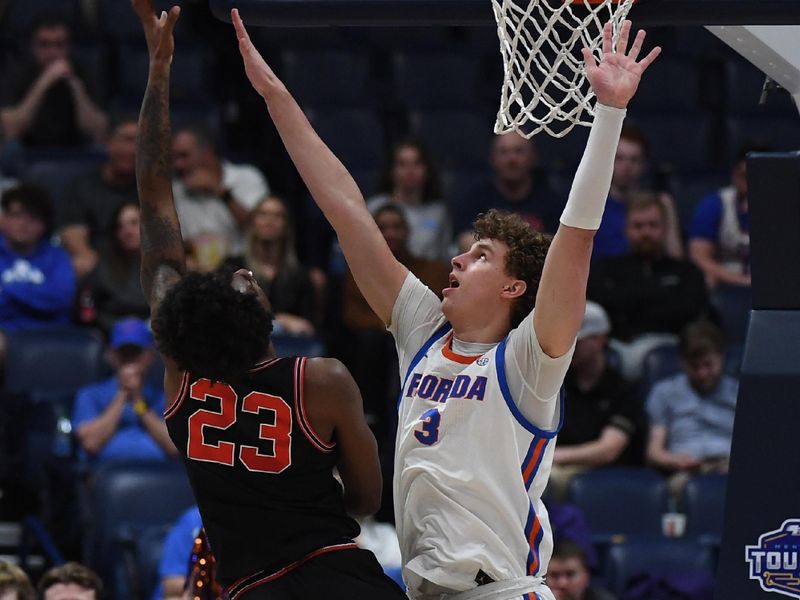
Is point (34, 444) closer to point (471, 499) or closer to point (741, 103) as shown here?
point (471, 499)

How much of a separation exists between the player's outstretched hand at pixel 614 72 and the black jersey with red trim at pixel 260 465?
3.16 feet

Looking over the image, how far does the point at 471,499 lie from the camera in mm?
3803

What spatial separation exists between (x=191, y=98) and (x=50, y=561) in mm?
4248

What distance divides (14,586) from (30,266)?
9.29 ft

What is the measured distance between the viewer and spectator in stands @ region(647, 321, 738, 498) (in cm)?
791

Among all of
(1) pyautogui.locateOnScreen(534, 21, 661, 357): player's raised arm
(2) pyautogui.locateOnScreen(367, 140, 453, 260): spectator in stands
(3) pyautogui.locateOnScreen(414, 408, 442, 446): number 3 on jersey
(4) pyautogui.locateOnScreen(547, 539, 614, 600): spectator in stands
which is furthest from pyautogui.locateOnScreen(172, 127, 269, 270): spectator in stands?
(1) pyautogui.locateOnScreen(534, 21, 661, 357): player's raised arm

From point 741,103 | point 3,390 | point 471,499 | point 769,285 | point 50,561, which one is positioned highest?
point 741,103

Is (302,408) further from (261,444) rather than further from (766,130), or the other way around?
(766,130)

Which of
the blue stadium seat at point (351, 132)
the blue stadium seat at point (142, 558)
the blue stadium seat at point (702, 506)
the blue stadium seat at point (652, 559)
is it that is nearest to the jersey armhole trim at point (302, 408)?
the blue stadium seat at point (142, 558)

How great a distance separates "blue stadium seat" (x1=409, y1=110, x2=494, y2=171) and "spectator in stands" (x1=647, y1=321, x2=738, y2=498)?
2.95m

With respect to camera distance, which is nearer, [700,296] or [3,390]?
[3,390]

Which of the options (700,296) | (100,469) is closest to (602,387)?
(700,296)

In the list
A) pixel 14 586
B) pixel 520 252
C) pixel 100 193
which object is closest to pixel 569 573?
pixel 14 586

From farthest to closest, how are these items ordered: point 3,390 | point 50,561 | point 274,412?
point 3,390
point 50,561
point 274,412
